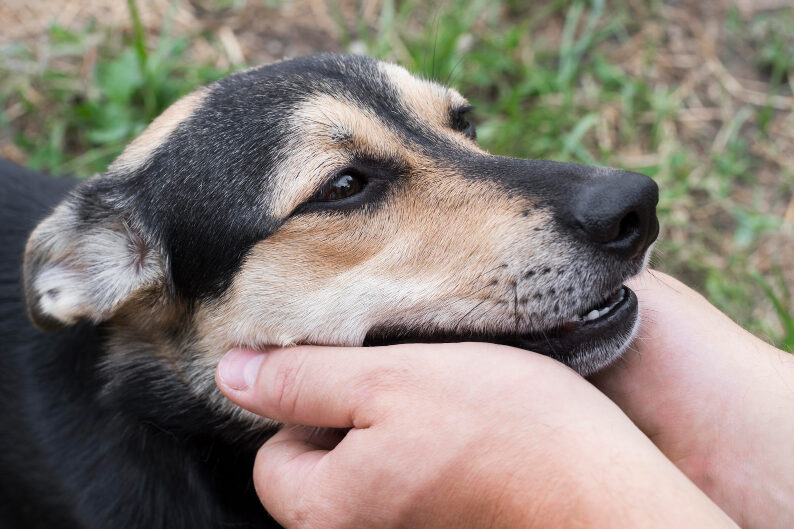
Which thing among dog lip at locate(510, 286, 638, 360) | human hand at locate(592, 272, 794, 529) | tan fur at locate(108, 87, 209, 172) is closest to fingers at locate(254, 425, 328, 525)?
dog lip at locate(510, 286, 638, 360)

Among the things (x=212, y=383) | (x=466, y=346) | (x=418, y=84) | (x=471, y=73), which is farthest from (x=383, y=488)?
(x=471, y=73)

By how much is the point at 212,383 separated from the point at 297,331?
1.80ft

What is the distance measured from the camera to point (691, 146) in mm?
5988

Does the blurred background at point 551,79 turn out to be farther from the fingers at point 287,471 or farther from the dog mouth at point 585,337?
the fingers at point 287,471

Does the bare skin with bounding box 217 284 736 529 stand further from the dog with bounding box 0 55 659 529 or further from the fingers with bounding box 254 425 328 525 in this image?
the dog with bounding box 0 55 659 529

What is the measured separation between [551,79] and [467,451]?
4.35 meters

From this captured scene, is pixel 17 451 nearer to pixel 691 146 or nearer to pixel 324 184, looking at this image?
pixel 324 184

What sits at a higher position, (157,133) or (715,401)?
(157,133)

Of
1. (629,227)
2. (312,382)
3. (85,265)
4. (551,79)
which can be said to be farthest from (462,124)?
(551,79)

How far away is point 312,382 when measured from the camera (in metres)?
2.60

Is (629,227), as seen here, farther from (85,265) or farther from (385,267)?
(85,265)

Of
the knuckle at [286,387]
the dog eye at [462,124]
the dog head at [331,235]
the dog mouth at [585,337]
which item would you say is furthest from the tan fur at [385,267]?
the dog eye at [462,124]

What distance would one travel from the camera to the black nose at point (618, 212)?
2.57 meters

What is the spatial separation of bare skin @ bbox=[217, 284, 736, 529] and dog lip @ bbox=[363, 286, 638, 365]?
0.26 meters
